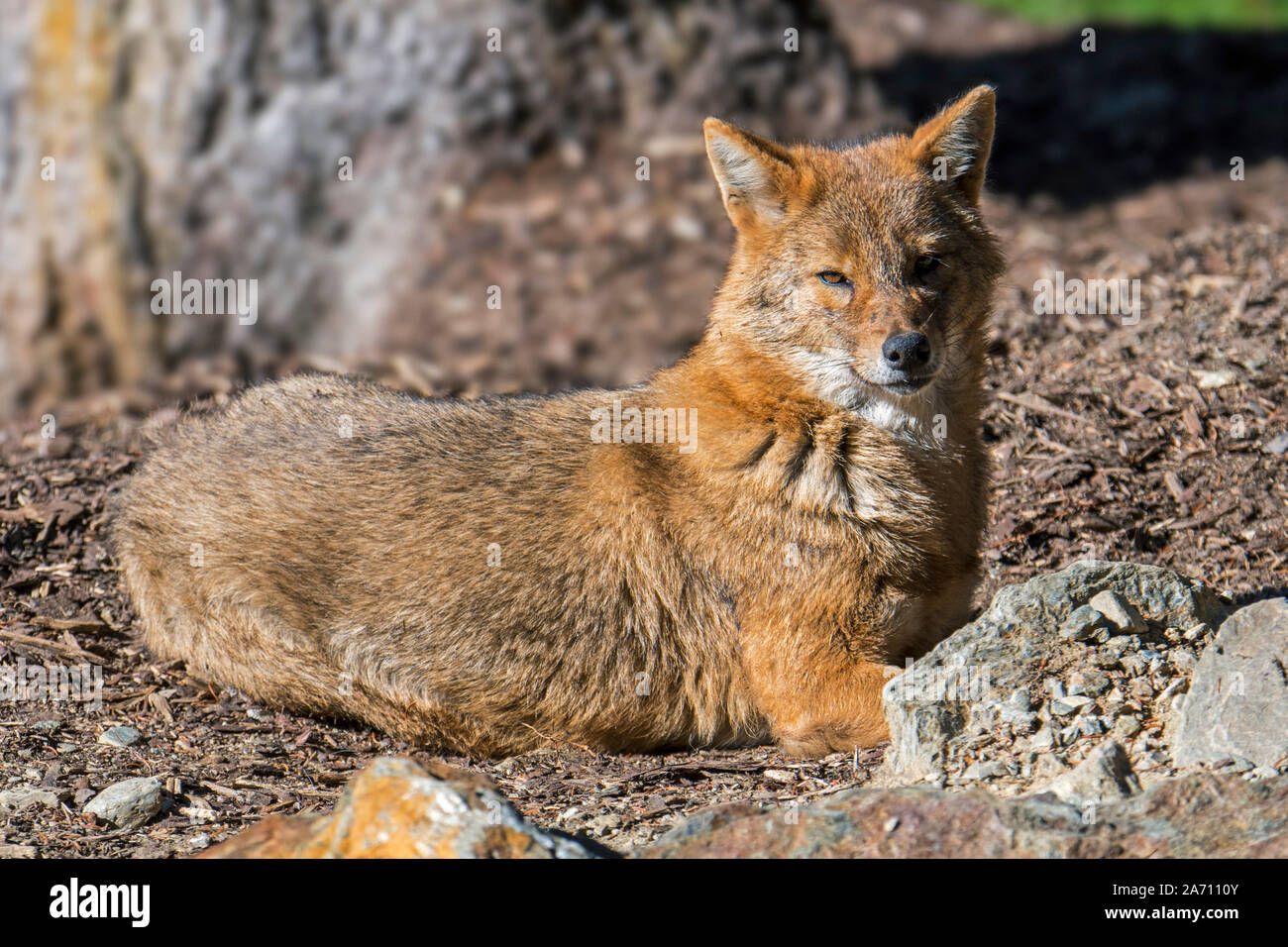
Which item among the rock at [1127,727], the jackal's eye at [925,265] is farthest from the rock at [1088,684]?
the jackal's eye at [925,265]

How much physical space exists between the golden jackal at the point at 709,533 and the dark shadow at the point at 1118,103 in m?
8.37

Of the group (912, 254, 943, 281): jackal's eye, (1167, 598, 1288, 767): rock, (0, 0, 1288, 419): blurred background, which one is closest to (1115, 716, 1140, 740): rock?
(1167, 598, 1288, 767): rock

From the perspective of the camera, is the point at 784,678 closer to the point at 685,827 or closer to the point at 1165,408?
the point at 685,827

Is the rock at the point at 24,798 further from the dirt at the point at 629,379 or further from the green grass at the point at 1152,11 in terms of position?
the green grass at the point at 1152,11

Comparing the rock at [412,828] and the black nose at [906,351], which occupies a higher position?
the black nose at [906,351]

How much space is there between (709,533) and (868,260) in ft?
4.97

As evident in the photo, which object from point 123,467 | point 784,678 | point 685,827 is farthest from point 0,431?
point 685,827

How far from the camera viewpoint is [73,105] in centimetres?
1279

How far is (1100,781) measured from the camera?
16.2 ft

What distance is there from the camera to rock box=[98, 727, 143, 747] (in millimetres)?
6477

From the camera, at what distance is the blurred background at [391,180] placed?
12.8 metres

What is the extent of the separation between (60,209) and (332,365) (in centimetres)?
381

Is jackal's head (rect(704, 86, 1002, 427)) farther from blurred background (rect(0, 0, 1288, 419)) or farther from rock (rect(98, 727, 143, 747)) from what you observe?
blurred background (rect(0, 0, 1288, 419))

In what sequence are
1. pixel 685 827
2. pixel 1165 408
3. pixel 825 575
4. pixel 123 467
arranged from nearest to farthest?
pixel 685 827 → pixel 825 575 → pixel 1165 408 → pixel 123 467
